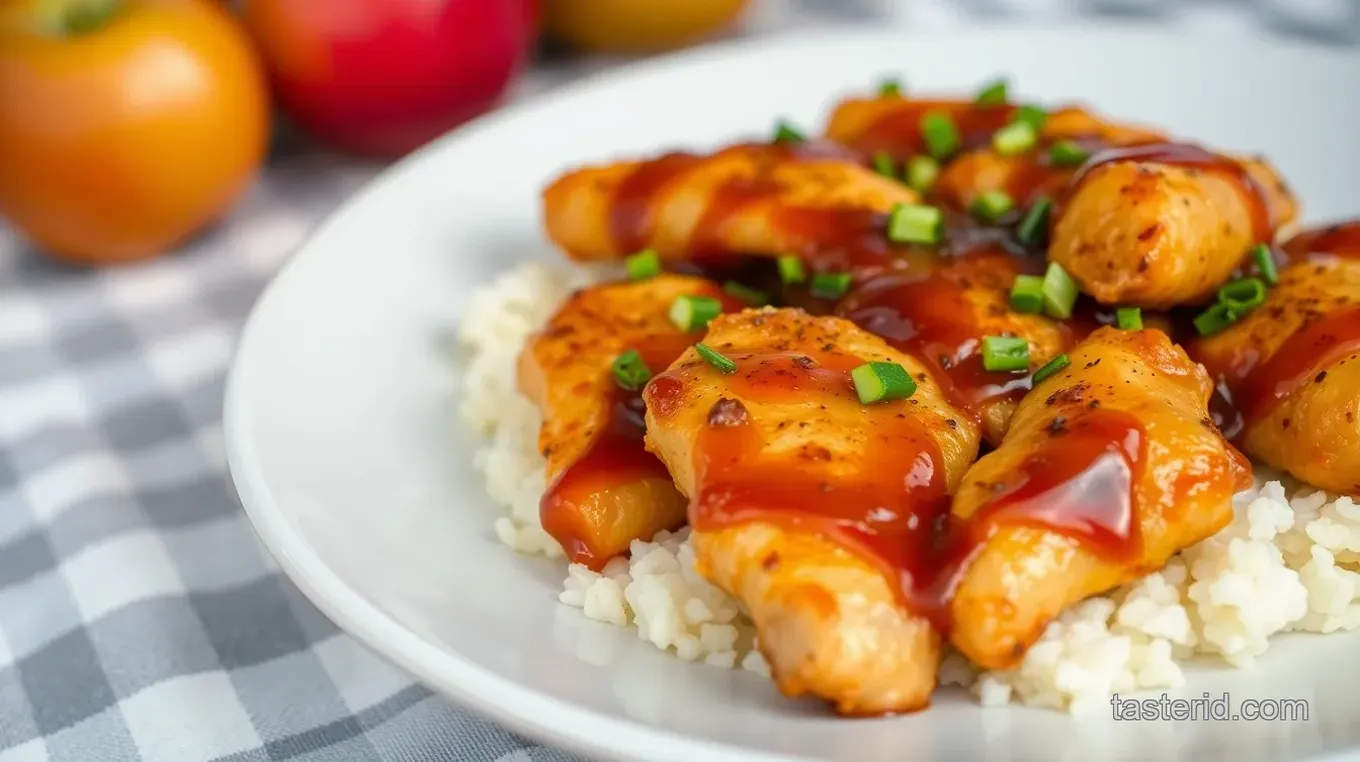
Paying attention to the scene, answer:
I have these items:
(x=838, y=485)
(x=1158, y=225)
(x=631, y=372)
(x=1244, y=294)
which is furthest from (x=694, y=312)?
(x=1244, y=294)

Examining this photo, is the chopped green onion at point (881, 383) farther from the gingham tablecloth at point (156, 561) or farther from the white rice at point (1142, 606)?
the gingham tablecloth at point (156, 561)

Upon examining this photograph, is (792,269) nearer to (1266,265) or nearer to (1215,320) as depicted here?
(1215,320)

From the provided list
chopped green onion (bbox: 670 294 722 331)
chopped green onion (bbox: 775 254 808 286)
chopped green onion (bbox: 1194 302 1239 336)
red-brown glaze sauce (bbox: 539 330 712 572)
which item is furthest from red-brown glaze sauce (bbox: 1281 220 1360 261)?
red-brown glaze sauce (bbox: 539 330 712 572)

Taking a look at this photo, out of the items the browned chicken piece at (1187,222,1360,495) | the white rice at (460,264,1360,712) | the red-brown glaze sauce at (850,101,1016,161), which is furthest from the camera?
the red-brown glaze sauce at (850,101,1016,161)

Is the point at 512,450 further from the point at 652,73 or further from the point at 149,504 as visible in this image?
the point at 652,73

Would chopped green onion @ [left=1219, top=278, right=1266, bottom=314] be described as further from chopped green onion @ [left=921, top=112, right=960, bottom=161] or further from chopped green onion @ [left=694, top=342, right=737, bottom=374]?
chopped green onion @ [left=694, top=342, right=737, bottom=374]

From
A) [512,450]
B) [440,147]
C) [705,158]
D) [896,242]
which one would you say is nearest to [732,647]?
[512,450]

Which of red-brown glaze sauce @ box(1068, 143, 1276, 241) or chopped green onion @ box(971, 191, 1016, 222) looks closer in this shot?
red-brown glaze sauce @ box(1068, 143, 1276, 241)
